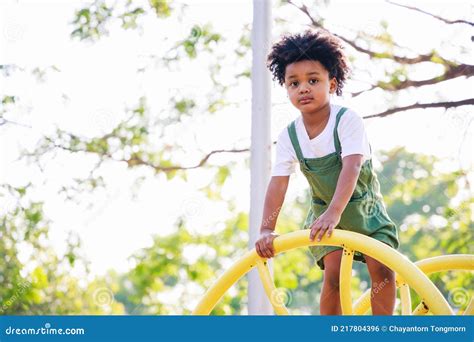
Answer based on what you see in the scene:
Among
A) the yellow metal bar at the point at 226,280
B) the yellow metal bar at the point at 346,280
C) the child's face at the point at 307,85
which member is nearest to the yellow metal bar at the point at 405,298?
the yellow metal bar at the point at 346,280

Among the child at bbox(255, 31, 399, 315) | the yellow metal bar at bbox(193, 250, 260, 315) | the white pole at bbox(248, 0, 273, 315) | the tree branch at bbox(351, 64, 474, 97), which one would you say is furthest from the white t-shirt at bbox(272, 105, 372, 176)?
the tree branch at bbox(351, 64, 474, 97)

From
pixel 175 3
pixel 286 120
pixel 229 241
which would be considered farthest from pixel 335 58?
pixel 229 241

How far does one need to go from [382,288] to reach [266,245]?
0.28m

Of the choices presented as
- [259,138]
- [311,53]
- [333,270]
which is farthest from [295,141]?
[259,138]

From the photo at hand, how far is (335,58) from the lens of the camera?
202cm

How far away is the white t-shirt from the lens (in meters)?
1.87

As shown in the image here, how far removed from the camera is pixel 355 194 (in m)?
Result: 1.94

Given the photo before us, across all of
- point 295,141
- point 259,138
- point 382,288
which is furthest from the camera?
point 259,138

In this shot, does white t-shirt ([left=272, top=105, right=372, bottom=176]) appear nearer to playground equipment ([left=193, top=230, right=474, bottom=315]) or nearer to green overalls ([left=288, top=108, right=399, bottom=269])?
green overalls ([left=288, top=108, right=399, bottom=269])

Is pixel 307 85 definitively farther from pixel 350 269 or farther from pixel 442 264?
pixel 442 264

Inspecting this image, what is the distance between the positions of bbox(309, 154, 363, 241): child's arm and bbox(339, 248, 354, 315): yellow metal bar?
0.07 m

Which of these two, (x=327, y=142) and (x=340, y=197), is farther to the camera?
(x=327, y=142)
